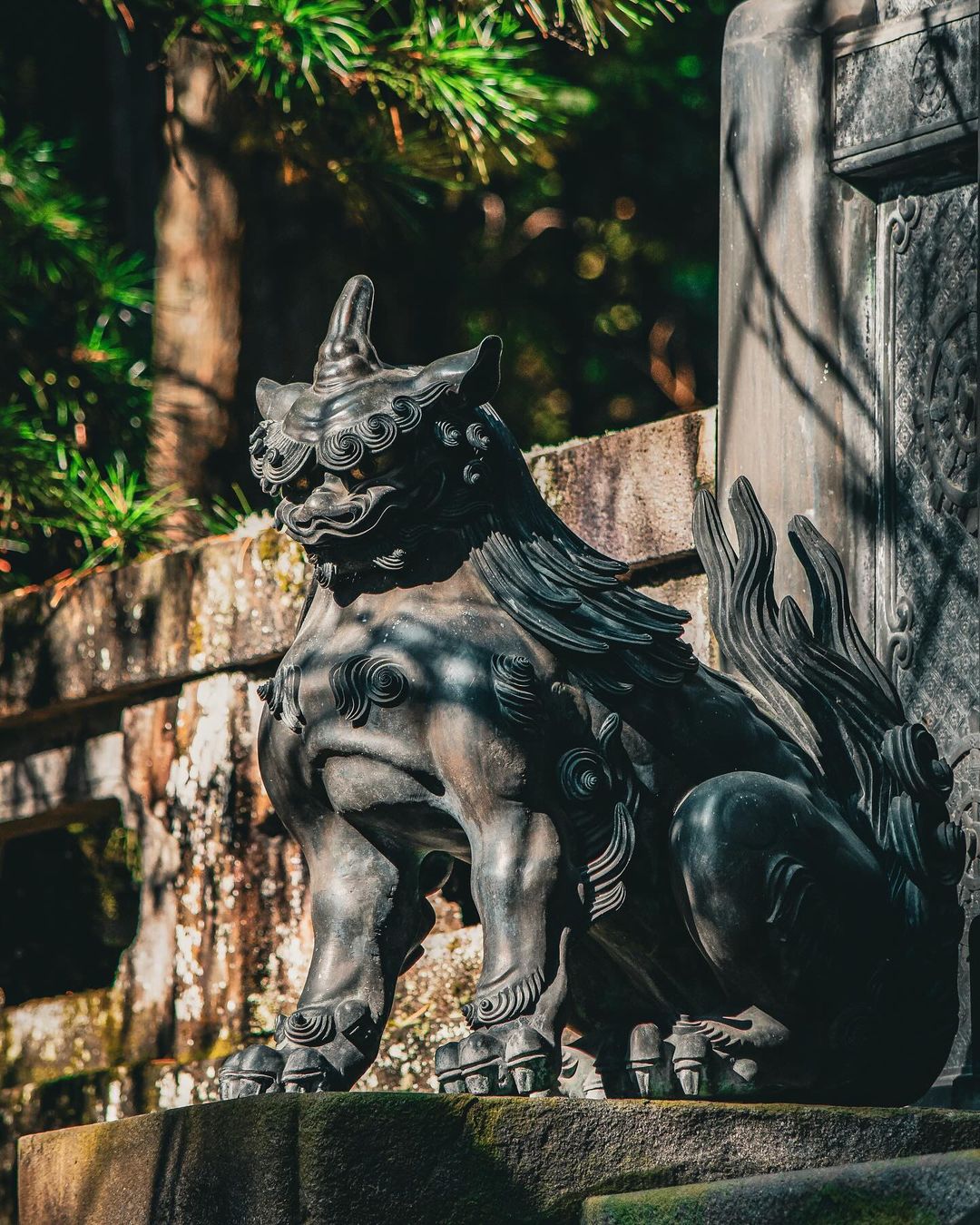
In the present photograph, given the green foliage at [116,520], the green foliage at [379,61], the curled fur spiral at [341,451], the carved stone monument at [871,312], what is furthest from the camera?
the green foliage at [379,61]

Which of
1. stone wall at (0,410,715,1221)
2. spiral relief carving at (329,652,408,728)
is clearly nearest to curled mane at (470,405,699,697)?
spiral relief carving at (329,652,408,728)

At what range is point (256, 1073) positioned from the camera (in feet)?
11.5

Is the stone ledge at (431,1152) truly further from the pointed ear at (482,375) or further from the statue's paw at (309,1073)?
the pointed ear at (482,375)

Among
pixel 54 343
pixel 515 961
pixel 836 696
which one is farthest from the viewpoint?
pixel 54 343

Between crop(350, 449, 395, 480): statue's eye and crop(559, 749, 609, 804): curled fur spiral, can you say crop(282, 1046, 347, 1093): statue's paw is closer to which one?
crop(559, 749, 609, 804): curled fur spiral

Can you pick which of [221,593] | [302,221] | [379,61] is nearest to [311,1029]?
[221,593]

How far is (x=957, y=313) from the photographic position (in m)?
5.05

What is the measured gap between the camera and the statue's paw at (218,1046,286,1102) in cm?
350

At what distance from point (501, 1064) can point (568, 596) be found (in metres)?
0.77

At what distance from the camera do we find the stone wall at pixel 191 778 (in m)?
5.48

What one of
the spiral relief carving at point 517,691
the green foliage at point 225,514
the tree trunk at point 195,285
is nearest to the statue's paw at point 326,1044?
the spiral relief carving at point 517,691

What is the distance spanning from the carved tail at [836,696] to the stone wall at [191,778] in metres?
1.16

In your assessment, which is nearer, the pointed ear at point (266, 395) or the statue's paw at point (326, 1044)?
the statue's paw at point (326, 1044)

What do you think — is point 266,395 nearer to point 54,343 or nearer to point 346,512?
point 346,512
